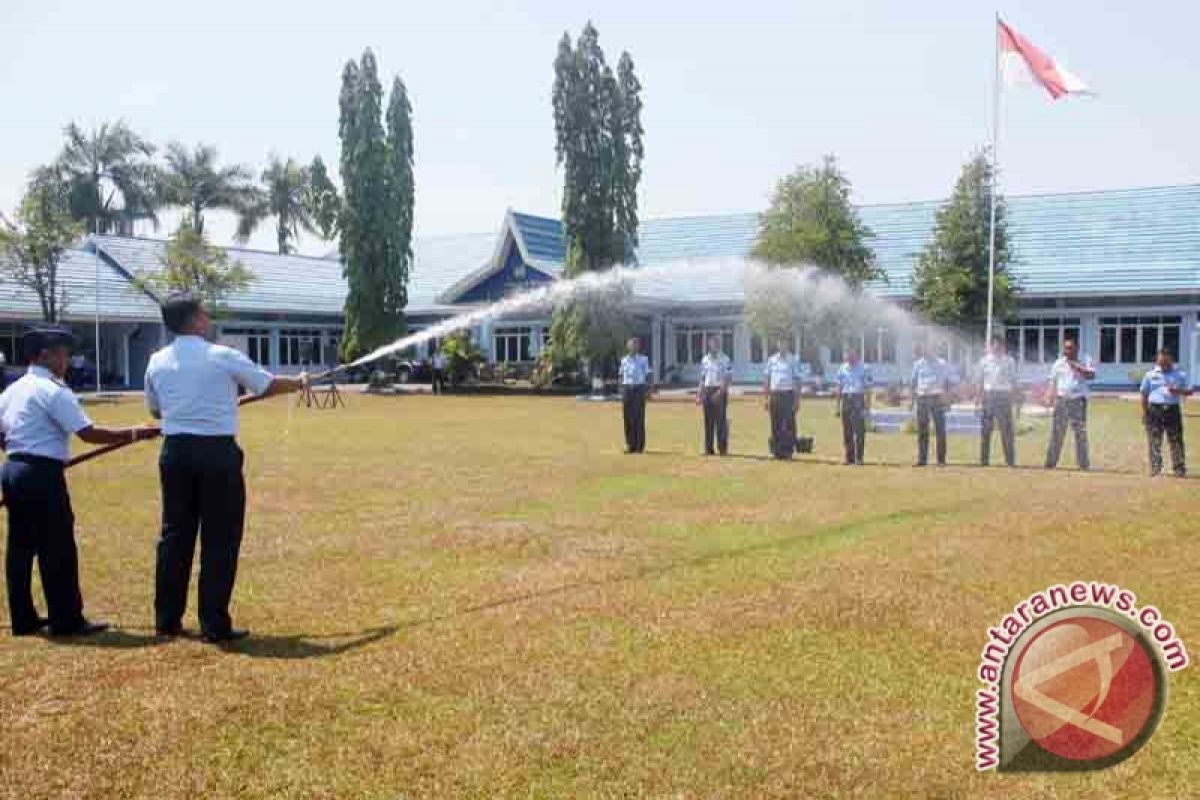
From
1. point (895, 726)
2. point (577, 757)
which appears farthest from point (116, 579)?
point (895, 726)

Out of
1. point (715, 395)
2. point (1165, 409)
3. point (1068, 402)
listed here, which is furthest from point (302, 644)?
point (1165, 409)

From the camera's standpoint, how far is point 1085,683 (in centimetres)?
374

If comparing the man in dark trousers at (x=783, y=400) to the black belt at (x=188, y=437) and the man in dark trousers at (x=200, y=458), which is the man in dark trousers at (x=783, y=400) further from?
the black belt at (x=188, y=437)

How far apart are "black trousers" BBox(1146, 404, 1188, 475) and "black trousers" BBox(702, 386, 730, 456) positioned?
20.1 feet

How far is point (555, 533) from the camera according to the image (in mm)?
10266

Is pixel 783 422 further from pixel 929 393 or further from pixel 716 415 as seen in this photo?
pixel 929 393

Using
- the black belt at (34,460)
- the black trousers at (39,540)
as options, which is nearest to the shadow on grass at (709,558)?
the black trousers at (39,540)

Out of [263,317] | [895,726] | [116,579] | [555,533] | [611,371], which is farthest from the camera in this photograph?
[263,317]

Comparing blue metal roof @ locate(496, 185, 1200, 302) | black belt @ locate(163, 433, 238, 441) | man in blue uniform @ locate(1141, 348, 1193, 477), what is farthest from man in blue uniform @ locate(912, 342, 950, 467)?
blue metal roof @ locate(496, 185, 1200, 302)

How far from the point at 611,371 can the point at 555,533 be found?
33.6 meters

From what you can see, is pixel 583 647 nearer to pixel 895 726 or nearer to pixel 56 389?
pixel 895 726

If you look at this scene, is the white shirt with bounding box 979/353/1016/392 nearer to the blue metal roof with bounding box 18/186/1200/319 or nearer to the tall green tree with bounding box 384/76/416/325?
the blue metal roof with bounding box 18/186/1200/319

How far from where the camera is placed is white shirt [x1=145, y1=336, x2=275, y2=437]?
6.55 metres

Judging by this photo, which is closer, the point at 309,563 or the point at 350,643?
the point at 350,643
